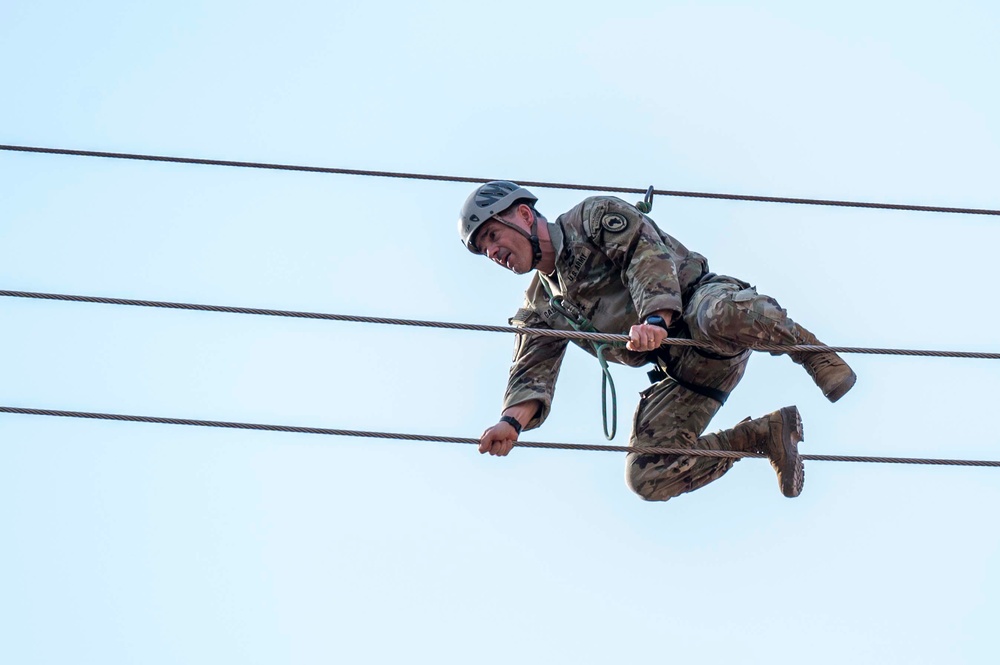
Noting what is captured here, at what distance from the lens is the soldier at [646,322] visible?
25.0 feet

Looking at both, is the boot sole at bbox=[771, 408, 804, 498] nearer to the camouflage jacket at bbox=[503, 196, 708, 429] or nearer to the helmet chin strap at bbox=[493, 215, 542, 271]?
the camouflage jacket at bbox=[503, 196, 708, 429]

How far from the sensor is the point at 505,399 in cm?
830

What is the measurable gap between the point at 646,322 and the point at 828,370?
789 mm

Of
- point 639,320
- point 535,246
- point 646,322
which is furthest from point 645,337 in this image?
point 535,246

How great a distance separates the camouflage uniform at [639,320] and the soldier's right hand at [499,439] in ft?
0.73

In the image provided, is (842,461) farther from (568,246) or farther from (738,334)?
(568,246)

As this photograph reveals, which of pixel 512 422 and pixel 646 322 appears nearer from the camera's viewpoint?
Result: pixel 646 322

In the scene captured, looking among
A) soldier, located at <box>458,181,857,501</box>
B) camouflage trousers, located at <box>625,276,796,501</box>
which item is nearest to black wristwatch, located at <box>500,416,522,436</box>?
soldier, located at <box>458,181,857,501</box>

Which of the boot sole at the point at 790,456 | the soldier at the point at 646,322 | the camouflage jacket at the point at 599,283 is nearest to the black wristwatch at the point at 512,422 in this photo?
the soldier at the point at 646,322

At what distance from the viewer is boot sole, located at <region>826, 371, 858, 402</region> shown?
7512 millimetres

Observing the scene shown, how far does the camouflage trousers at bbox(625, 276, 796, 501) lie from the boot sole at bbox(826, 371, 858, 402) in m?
0.47

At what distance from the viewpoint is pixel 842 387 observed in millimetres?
7516

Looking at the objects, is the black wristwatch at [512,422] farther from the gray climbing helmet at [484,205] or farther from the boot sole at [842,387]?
the boot sole at [842,387]

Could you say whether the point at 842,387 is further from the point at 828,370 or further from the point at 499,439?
the point at 499,439
